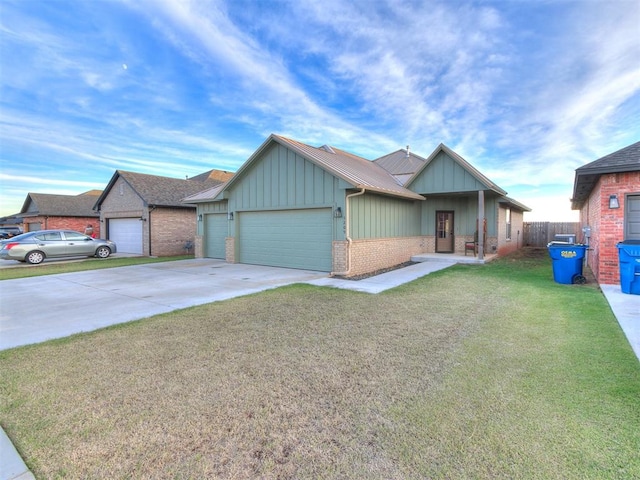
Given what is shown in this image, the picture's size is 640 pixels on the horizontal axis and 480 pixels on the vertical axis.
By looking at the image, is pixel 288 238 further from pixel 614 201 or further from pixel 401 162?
pixel 401 162

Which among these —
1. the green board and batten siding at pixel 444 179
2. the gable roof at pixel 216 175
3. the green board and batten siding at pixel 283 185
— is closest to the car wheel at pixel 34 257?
the green board and batten siding at pixel 283 185

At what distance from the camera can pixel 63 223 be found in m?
24.9

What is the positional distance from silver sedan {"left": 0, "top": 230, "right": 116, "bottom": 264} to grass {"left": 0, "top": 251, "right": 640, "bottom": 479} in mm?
13241

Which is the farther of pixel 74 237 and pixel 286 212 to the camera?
pixel 74 237

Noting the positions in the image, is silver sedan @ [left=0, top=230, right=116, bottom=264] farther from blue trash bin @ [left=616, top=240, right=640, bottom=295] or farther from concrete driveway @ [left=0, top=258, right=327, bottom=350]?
blue trash bin @ [left=616, top=240, right=640, bottom=295]

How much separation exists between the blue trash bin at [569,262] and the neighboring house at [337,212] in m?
4.28

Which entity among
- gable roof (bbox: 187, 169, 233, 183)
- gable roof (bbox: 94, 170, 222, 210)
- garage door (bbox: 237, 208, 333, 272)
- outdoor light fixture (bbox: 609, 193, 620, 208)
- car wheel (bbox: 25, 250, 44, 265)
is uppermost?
gable roof (bbox: 187, 169, 233, 183)

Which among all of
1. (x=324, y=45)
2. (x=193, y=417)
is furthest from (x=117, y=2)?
(x=193, y=417)

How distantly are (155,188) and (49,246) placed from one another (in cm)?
602

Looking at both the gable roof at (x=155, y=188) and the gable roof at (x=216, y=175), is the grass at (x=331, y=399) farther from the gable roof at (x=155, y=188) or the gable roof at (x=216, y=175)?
the gable roof at (x=216, y=175)

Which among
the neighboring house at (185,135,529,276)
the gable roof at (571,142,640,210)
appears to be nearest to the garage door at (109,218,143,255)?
the neighboring house at (185,135,529,276)

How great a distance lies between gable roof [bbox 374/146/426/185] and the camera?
777 inches

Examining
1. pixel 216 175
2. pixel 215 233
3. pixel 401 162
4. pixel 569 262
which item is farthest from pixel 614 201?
pixel 216 175

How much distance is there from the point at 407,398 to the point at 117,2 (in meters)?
11.2
